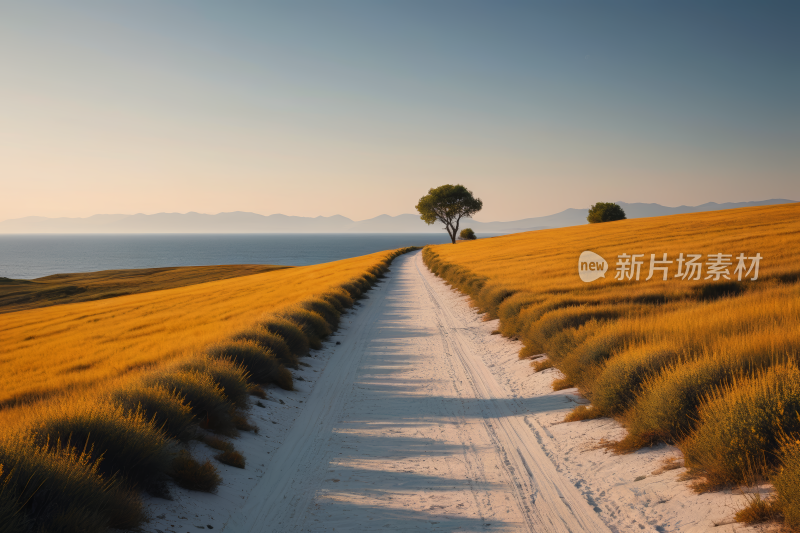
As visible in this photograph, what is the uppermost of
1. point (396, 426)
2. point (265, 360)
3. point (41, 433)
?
point (41, 433)

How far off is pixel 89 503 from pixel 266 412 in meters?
4.27

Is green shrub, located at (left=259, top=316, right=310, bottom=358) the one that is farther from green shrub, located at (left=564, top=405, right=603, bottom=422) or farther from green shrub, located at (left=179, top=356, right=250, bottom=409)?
green shrub, located at (left=564, top=405, right=603, bottom=422)

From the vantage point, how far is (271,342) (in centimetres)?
1027

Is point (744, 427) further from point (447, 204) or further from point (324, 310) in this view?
point (447, 204)

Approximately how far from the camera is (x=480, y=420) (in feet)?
23.9

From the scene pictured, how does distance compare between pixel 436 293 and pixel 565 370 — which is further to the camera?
pixel 436 293

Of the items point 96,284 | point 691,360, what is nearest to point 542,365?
point 691,360

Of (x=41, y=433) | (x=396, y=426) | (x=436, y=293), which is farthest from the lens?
(x=436, y=293)

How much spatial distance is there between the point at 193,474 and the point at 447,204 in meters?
87.7

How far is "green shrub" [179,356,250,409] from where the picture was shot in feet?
23.7

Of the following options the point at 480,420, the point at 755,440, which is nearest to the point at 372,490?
the point at 480,420

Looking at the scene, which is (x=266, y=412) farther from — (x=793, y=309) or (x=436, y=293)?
(x=436, y=293)

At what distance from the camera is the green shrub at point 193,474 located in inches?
187

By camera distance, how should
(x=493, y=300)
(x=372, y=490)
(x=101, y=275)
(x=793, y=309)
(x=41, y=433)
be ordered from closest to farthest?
(x=41, y=433), (x=372, y=490), (x=793, y=309), (x=493, y=300), (x=101, y=275)
